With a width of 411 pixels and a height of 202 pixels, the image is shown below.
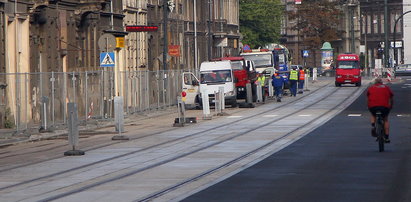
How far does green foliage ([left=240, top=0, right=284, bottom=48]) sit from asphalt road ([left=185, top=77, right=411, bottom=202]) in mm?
95338

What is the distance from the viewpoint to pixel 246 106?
55.7 meters

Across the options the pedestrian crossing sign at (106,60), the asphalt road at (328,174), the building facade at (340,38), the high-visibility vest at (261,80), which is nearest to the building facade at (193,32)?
the high-visibility vest at (261,80)

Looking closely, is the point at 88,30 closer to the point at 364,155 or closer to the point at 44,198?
the point at 364,155

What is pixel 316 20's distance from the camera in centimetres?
13712

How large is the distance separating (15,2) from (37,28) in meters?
3.47

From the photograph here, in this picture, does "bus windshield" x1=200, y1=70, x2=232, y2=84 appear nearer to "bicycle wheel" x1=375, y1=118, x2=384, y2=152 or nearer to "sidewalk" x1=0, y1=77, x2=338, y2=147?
"sidewalk" x1=0, y1=77, x2=338, y2=147

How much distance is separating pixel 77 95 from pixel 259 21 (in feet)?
281

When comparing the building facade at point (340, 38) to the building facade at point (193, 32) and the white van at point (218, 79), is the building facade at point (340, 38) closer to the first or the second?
the building facade at point (193, 32)

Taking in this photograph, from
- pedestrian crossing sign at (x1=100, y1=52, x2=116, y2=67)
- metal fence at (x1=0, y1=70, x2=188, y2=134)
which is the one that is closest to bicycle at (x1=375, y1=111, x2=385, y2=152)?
metal fence at (x1=0, y1=70, x2=188, y2=134)

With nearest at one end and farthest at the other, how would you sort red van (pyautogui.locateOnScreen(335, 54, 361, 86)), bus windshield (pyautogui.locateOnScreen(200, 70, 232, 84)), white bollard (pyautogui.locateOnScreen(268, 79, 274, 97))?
bus windshield (pyautogui.locateOnScreen(200, 70, 232, 84)) → white bollard (pyautogui.locateOnScreen(268, 79, 274, 97)) → red van (pyautogui.locateOnScreen(335, 54, 361, 86))

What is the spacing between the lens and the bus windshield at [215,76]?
55.7 metres

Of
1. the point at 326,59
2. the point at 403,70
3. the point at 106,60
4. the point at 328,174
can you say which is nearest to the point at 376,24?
the point at 326,59

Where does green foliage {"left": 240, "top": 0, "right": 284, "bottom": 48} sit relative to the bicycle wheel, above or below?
above

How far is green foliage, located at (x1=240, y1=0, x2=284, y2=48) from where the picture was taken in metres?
127
